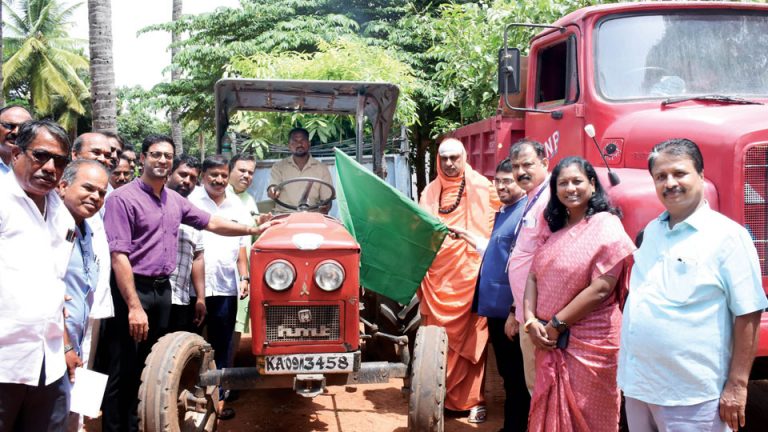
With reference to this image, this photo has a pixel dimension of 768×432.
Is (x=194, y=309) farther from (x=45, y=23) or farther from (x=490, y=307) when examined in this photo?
(x=45, y=23)

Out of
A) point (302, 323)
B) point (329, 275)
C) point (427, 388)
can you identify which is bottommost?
point (427, 388)

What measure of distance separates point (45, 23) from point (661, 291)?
113ft

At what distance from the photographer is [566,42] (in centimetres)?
518

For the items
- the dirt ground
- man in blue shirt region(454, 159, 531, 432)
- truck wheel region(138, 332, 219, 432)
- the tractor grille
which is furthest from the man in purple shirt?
man in blue shirt region(454, 159, 531, 432)

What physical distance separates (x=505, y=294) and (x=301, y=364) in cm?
136

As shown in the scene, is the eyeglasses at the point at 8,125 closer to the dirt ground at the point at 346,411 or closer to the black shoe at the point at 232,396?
the dirt ground at the point at 346,411

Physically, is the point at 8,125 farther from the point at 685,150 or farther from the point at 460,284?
the point at 685,150

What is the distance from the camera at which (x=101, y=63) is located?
9586 millimetres

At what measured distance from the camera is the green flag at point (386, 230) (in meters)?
4.41

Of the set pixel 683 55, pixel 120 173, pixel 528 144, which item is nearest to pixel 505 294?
pixel 528 144

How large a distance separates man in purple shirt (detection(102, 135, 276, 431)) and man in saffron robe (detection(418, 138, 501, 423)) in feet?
6.06

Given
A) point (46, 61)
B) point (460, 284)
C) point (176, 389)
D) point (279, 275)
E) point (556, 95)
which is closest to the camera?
point (176, 389)

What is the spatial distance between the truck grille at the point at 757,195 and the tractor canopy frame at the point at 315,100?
277cm

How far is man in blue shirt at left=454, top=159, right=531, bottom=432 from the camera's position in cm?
434
